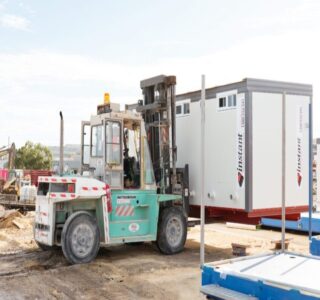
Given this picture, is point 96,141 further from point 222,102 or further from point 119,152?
point 222,102

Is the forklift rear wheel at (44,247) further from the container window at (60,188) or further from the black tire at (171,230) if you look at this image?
the black tire at (171,230)

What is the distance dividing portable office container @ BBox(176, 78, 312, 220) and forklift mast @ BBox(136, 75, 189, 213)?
59cm

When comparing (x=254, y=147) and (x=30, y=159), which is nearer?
(x=254, y=147)

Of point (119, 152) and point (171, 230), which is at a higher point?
point (119, 152)

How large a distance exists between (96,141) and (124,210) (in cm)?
167

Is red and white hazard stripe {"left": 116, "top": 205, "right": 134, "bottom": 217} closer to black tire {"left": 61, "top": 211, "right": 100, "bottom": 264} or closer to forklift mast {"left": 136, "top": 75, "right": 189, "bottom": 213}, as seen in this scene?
black tire {"left": 61, "top": 211, "right": 100, "bottom": 264}

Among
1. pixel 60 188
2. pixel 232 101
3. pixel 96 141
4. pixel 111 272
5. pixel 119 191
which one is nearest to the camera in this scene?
pixel 111 272

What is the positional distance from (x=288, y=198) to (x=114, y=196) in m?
3.93

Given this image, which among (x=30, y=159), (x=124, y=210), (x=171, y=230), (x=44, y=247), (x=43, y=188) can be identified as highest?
(x=30, y=159)

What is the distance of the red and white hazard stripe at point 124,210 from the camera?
9974mm

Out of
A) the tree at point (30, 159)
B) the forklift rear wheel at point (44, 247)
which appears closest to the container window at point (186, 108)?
the forklift rear wheel at point (44, 247)

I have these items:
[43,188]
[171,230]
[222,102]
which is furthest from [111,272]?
[222,102]

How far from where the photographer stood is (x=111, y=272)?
8.74 metres

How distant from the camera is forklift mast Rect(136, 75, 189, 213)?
10.9 metres
